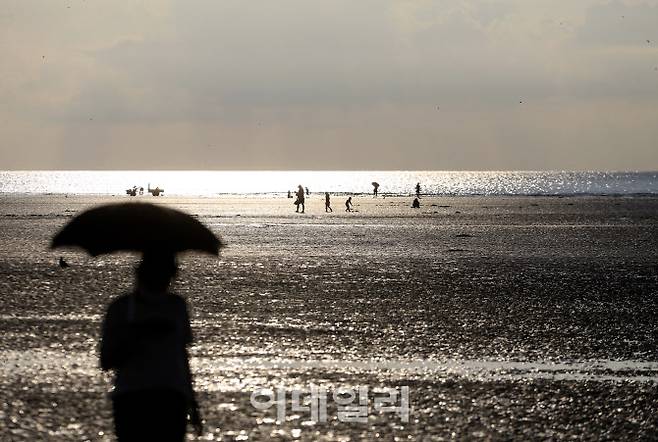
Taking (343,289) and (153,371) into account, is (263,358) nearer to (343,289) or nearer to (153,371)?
(153,371)

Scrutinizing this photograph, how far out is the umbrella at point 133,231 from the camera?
6520mm

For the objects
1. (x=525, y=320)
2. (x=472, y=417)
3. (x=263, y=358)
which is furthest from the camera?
(x=525, y=320)

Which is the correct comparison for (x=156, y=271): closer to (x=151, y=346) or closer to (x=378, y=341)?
(x=151, y=346)

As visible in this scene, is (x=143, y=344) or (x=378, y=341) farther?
(x=378, y=341)

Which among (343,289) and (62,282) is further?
(62,282)

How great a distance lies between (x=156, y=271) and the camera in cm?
634

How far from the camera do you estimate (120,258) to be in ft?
106

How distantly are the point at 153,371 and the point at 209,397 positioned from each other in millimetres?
4886

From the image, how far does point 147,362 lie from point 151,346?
10 centimetres

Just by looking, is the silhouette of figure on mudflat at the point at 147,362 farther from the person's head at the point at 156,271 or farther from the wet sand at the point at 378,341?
the wet sand at the point at 378,341

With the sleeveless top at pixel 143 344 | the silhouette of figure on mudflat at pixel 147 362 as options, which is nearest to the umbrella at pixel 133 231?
the silhouette of figure on mudflat at pixel 147 362

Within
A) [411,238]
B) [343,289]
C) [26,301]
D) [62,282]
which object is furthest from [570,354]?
[411,238]

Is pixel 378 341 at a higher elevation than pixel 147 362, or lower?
lower

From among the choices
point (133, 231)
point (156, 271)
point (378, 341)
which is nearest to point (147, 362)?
point (156, 271)
